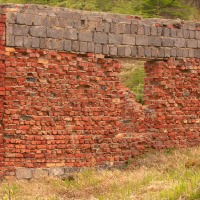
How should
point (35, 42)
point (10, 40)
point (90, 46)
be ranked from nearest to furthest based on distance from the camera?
1. point (10, 40)
2. point (35, 42)
3. point (90, 46)

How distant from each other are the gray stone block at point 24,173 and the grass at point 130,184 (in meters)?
0.16

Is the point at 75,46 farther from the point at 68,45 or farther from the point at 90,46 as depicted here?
the point at 90,46

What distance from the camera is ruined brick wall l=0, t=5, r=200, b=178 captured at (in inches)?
333

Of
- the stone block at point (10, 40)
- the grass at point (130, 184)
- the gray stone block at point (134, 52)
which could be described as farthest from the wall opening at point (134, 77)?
the stone block at point (10, 40)

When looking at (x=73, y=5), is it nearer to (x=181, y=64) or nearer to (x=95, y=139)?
(x=181, y=64)

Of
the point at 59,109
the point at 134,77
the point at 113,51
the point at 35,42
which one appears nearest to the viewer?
the point at 35,42

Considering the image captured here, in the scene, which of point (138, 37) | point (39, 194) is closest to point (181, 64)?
point (138, 37)

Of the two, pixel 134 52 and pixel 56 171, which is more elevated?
pixel 134 52

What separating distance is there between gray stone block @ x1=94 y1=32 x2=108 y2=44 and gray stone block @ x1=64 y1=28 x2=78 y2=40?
1.41 ft

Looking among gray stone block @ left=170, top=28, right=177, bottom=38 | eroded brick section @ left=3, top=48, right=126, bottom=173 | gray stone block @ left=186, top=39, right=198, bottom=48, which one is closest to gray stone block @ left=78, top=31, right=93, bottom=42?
eroded brick section @ left=3, top=48, right=126, bottom=173

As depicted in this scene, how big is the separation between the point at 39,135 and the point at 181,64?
3.68m

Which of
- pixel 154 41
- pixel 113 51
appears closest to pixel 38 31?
pixel 113 51

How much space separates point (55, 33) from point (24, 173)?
2.68m

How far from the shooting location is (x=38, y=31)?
8594 mm
